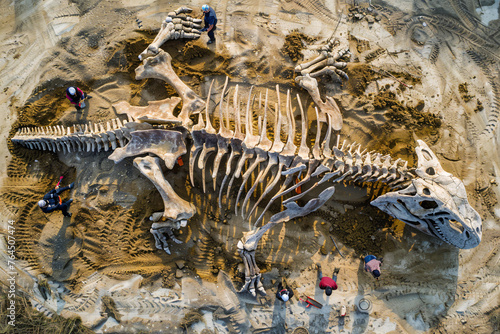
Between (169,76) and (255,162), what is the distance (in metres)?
2.49

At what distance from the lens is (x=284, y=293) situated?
222 inches

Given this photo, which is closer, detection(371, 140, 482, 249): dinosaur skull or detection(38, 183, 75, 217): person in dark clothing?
detection(371, 140, 482, 249): dinosaur skull

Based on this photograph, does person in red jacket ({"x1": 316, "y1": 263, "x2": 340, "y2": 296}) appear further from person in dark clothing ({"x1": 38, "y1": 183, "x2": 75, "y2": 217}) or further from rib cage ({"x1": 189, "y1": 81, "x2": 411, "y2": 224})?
person in dark clothing ({"x1": 38, "y1": 183, "x2": 75, "y2": 217})

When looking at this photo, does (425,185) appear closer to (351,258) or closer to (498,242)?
(351,258)

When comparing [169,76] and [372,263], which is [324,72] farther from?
[372,263]

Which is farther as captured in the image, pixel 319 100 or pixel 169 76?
pixel 319 100

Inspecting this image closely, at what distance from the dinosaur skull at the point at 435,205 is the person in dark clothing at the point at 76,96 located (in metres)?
6.15

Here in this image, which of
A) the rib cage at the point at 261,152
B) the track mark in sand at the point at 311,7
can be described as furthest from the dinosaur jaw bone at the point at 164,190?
the track mark in sand at the point at 311,7

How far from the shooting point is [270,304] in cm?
596

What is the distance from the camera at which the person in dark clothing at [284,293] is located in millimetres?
5547

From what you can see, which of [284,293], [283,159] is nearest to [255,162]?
[283,159]

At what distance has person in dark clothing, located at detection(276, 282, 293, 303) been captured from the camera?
555 cm

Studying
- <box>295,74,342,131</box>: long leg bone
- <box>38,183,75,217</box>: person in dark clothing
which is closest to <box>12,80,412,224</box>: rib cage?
<box>295,74,342,131</box>: long leg bone

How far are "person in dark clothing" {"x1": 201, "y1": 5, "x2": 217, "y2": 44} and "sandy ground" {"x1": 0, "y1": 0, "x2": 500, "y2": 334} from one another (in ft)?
0.95
